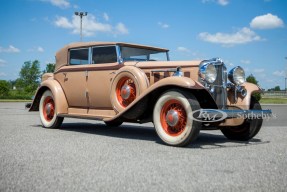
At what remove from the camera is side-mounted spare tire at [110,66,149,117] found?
5801 millimetres

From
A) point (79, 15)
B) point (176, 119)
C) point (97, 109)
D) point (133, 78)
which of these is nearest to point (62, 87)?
point (97, 109)

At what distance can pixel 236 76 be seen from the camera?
232 inches

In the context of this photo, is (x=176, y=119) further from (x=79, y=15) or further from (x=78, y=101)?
(x=79, y=15)

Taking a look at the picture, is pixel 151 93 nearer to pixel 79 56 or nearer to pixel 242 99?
pixel 242 99

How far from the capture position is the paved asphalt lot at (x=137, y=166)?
9.72ft

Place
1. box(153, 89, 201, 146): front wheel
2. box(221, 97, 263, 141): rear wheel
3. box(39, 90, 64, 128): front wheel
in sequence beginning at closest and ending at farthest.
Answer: box(153, 89, 201, 146): front wheel
box(221, 97, 263, 141): rear wheel
box(39, 90, 64, 128): front wheel

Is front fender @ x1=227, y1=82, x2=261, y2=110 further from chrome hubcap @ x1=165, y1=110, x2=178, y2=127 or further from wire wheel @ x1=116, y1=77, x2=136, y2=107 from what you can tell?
wire wheel @ x1=116, y1=77, x2=136, y2=107

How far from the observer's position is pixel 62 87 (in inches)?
304

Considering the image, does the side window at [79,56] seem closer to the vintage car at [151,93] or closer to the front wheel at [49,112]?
the vintage car at [151,93]

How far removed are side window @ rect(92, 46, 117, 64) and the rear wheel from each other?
2.54m

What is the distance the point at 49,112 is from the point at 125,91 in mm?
2603

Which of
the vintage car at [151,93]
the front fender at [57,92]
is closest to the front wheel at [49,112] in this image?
the vintage car at [151,93]

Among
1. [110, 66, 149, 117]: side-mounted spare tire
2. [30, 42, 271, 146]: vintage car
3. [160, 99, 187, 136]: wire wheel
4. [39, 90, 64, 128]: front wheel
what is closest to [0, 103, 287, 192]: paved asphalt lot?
[160, 99, 187, 136]: wire wheel

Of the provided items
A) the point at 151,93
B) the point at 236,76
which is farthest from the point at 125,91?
the point at 236,76
